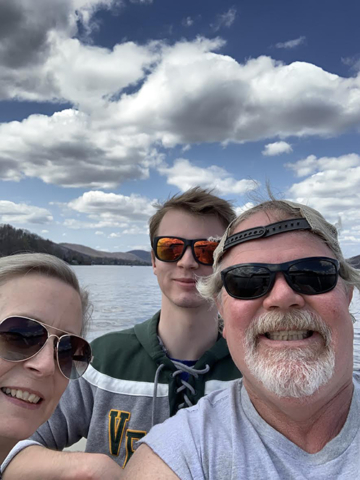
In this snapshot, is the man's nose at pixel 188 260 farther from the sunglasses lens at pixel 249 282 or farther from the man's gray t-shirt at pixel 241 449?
the man's gray t-shirt at pixel 241 449

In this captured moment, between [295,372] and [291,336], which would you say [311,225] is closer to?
[291,336]

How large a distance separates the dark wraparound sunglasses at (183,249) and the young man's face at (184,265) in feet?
0.10

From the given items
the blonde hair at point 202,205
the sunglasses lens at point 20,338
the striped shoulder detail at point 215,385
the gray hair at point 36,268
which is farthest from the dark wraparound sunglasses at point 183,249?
the sunglasses lens at point 20,338

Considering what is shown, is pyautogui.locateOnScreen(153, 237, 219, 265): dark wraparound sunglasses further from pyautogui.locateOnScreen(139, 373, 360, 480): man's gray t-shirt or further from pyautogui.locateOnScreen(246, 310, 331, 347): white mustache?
pyautogui.locateOnScreen(139, 373, 360, 480): man's gray t-shirt

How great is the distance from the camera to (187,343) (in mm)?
2904

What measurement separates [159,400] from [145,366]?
0.85 ft

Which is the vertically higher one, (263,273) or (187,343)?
(263,273)

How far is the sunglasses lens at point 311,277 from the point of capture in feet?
5.82

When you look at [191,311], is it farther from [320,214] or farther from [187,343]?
[320,214]

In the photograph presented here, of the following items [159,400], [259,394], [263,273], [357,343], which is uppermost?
[263,273]

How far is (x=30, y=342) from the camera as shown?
5.68 feet

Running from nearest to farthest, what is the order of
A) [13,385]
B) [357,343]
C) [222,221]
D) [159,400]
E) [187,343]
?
[13,385], [159,400], [187,343], [222,221], [357,343]

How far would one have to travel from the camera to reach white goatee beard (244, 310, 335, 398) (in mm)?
1668

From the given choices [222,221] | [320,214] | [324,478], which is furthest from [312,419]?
[222,221]
